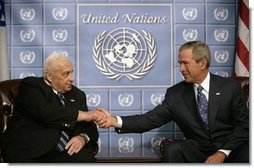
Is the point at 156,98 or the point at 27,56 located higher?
the point at 27,56

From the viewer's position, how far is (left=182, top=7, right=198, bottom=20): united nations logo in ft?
12.2

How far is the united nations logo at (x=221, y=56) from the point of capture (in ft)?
12.5


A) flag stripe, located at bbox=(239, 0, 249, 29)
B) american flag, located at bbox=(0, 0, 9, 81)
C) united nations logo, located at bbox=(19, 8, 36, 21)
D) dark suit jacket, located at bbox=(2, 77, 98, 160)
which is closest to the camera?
A: dark suit jacket, located at bbox=(2, 77, 98, 160)

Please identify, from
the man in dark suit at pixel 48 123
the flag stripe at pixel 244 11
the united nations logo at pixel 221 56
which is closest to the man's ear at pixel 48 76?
the man in dark suit at pixel 48 123

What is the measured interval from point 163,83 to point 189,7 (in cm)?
76

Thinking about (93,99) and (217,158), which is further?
(93,99)

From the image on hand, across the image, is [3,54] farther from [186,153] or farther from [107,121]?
[186,153]

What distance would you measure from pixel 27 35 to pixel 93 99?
87cm

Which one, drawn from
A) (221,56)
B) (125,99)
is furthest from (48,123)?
(221,56)

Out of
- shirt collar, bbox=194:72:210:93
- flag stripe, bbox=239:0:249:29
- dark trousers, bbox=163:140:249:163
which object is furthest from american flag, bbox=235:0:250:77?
dark trousers, bbox=163:140:249:163

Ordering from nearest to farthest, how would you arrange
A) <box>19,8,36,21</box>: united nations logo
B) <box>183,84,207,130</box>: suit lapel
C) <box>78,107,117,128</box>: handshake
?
<box>78,107,117,128</box>: handshake
<box>183,84,207,130</box>: suit lapel
<box>19,8,36,21</box>: united nations logo

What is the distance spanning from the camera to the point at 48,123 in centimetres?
256

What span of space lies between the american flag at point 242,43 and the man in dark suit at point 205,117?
922 millimetres

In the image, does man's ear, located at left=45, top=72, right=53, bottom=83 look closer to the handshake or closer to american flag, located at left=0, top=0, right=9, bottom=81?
the handshake
